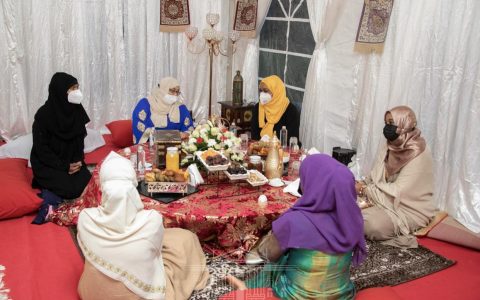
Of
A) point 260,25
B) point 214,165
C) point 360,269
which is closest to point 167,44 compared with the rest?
point 260,25

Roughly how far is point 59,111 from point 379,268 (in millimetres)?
2732

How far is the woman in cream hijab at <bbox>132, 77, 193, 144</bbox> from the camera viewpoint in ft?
14.2

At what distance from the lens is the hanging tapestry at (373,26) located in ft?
12.3

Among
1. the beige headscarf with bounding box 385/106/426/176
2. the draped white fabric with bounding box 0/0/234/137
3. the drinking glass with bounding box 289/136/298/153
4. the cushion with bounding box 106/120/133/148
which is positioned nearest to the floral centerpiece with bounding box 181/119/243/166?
the drinking glass with bounding box 289/136/298/153

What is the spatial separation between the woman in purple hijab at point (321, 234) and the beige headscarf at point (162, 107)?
8.53ft

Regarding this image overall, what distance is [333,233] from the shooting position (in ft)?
6.16

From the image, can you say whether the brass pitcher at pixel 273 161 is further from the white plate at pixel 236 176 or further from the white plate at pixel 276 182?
the white plate at pixel 236 176

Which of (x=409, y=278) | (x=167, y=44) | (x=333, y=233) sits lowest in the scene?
(x=409, y=278)

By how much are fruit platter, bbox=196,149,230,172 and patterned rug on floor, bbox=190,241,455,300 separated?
21.7 inches

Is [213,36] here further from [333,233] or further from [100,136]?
[333,233]

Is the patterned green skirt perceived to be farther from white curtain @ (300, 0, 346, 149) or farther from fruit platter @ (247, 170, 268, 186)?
white curtain @ (300, 0, 346, 149)

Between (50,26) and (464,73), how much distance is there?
164 inches

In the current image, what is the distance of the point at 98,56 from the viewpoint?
5215mm

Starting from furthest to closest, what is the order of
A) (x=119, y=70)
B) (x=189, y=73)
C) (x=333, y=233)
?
1. (x=189, y=73)
2. (x=119, y=70)
3. (x=333, y=233)
